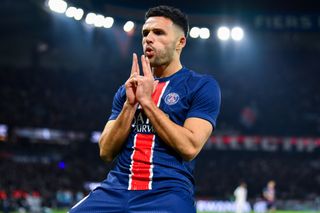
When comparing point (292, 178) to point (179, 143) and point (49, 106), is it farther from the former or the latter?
point (179, 143)

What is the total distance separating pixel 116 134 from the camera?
3.62m

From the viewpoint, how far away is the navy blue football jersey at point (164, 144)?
3.47 m

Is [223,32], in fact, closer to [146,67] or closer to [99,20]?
[99,20]

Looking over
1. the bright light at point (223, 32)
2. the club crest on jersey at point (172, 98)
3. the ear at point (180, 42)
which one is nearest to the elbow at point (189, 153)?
the club crest on jersey at point (172, 98)

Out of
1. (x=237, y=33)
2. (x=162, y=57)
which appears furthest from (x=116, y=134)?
(x=237, y=33)

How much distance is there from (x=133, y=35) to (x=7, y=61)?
820cm

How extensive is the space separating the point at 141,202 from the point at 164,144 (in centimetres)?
37

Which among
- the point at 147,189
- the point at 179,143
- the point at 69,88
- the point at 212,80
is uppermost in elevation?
the point at 69,88

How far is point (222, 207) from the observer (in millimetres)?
29875

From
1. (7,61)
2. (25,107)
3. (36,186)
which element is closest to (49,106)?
(25,107)

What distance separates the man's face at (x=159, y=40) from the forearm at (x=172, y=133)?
1.34ft

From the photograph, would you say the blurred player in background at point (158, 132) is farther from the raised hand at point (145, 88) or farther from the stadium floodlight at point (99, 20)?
the stadium floodlight at point (99, 20)

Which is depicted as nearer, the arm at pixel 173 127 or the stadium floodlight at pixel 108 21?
the arm at pixel 173 127

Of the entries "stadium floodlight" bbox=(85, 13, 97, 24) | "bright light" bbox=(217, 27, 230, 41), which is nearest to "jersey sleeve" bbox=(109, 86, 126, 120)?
"stadium floodlight" bbox=(85, 13, 97, 24)
